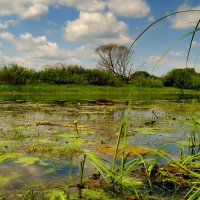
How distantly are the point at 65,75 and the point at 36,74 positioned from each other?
2.18 m

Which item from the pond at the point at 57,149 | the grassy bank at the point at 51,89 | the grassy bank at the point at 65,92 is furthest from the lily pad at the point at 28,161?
the grassy bank at the point at 51,89

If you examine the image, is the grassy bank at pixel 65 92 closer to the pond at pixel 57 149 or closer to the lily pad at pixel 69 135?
the pond at pixel 57 149

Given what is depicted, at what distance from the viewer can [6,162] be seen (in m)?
2.89

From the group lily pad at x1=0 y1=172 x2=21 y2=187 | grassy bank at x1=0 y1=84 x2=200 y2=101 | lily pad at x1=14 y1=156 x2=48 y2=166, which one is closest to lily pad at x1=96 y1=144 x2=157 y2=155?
lily pad at x1=14 y1=156 x2=48 y2=166

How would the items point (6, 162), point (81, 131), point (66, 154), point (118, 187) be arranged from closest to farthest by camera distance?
point (118, 187) < point (6, 162) < point (66, 154) < point (81, 131)

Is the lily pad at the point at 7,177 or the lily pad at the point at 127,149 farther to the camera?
the lily pad at the point at 127,149

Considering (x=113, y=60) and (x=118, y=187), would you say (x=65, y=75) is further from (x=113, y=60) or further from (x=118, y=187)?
(x=118, y=187)

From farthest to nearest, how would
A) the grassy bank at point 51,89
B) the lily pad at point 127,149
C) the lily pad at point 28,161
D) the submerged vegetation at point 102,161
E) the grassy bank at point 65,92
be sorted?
the grassy bank at point 51,89, the grassy bank at point 65,92, the lily pad at point 127,149, the lily pad at point 28,161, the submerged vegetation at point 102,161

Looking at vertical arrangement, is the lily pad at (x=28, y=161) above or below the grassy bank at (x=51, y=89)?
below

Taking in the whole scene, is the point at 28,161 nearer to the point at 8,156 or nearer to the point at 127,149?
the point at 8,156

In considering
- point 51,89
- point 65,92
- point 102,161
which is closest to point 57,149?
point 102,161

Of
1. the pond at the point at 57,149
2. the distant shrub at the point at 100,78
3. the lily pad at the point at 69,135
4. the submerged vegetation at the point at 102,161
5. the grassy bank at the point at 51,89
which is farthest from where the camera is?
the distant shrub at the point at 100,78

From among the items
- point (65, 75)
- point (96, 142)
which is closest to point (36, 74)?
point (65, 75)

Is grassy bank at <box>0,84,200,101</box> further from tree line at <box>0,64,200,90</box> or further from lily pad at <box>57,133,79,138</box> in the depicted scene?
lily pad at <box>57,133,79,138</box>
